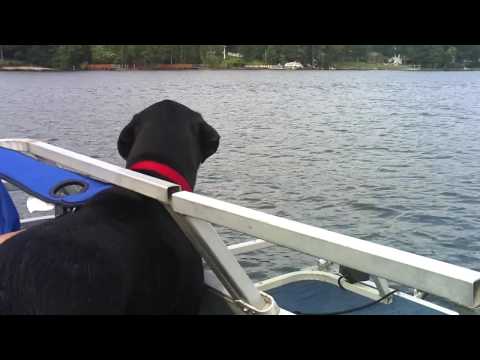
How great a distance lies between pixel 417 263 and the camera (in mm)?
1389

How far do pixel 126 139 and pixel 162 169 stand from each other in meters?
0.56

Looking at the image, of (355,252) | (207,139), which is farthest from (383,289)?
(355,252)

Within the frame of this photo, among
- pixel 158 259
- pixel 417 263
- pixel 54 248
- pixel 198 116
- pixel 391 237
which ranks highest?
pixel 198 116

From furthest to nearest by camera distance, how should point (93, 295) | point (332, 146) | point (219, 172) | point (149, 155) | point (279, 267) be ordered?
point (332, 146) < point (219, 172) < point (279, 267) < point (149, 155) < point (93, 295)

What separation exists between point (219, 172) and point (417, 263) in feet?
57.5

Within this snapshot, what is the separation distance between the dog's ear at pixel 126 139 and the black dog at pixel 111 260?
12.5 inches

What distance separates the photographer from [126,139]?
3.31 m

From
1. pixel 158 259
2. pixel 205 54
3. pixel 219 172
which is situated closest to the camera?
pixel 158 259

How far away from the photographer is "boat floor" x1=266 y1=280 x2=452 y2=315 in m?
5.04

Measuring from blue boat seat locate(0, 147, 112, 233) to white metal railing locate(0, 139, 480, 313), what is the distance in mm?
63

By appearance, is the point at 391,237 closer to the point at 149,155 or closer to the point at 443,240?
the point at 443,240

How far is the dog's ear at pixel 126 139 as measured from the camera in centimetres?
327

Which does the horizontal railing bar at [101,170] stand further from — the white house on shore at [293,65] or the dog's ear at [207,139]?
the white house on shore at [293,65]

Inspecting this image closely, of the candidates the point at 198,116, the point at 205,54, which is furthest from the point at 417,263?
the point at 205,54
